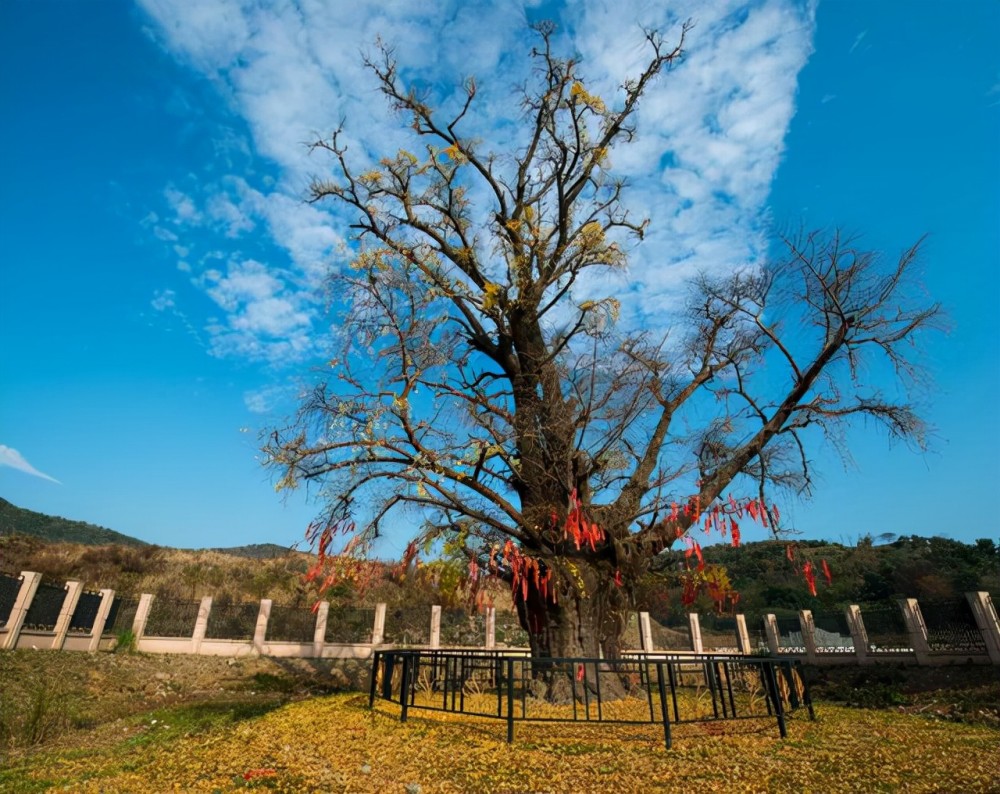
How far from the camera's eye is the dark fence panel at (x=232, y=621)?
22.2 meters

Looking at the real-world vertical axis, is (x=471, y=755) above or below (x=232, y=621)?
below

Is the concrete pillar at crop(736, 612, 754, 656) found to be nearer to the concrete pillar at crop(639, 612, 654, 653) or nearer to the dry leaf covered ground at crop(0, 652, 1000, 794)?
the concrete pillar at crop(639, 612, 654, 653)

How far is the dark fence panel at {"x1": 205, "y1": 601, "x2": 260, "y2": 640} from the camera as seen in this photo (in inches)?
876

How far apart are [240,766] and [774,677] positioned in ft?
21.2

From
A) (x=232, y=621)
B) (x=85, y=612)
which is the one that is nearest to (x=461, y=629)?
(x=232, y=621)

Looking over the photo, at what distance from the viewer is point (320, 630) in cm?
2255

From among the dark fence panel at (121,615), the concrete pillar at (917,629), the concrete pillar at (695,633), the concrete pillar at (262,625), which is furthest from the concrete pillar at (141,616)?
the concrete pillar at (917,629)

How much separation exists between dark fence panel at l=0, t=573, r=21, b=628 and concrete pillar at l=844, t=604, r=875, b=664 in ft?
92.5

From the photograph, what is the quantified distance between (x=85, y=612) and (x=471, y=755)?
798 inches

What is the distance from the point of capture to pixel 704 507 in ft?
36.0

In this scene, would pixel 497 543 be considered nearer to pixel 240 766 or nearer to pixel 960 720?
pixel 240 766

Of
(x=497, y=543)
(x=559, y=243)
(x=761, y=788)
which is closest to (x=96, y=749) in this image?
(x=497, y=543)

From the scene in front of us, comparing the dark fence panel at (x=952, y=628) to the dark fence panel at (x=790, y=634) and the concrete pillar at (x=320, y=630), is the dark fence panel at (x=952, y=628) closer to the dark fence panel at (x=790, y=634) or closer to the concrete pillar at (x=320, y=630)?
the dark fence panel at (x=790, y=634)

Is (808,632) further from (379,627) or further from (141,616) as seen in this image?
(141,616)
